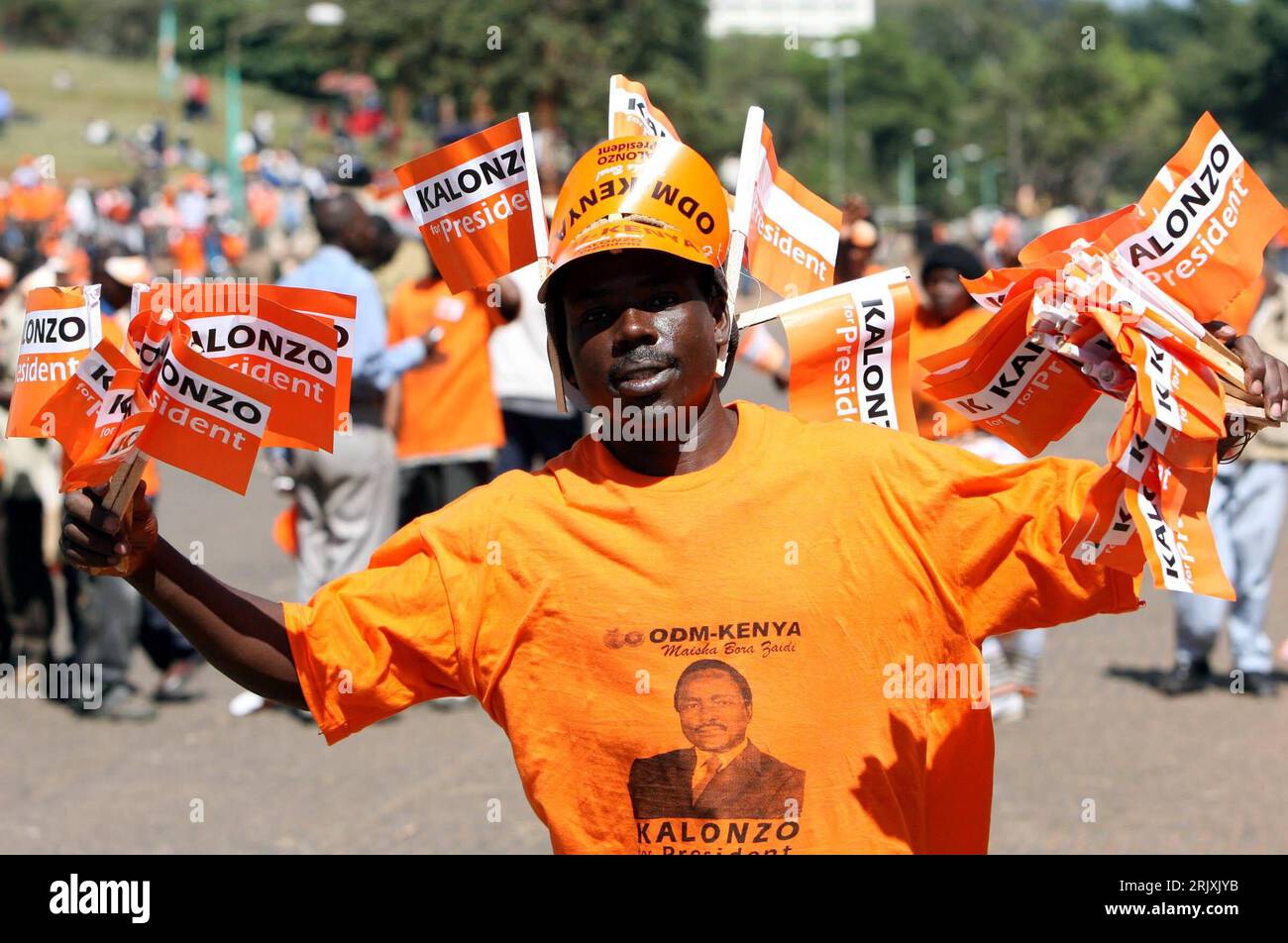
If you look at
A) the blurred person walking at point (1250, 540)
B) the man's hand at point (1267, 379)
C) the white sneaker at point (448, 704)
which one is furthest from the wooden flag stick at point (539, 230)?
the blurred person walking at point (1250, 540)

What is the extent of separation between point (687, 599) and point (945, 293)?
5203 mm

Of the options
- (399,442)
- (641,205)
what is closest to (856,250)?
(399,442)

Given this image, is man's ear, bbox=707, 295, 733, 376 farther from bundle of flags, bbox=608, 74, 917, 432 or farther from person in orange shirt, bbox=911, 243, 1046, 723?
person in orange shirt, bbox=911, 243, 1046, 723

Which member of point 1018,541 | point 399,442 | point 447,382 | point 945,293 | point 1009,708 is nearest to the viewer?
point 1018,541

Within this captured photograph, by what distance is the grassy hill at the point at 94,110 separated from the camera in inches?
1978

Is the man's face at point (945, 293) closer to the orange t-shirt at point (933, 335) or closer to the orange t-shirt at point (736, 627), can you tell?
the orange t-shirt at point (933, 335)

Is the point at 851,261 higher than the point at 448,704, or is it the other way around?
the point at 851,261

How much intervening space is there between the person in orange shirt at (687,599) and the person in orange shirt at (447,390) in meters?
5.64

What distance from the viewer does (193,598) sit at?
284cm

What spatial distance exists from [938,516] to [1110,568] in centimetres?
28

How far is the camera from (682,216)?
2.87 meters

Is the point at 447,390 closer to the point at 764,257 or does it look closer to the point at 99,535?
the point at 764,257

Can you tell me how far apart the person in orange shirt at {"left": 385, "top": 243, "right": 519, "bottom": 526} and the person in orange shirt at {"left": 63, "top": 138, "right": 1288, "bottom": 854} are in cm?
564

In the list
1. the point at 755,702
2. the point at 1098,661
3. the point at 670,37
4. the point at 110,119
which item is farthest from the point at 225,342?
the point at 110,119
